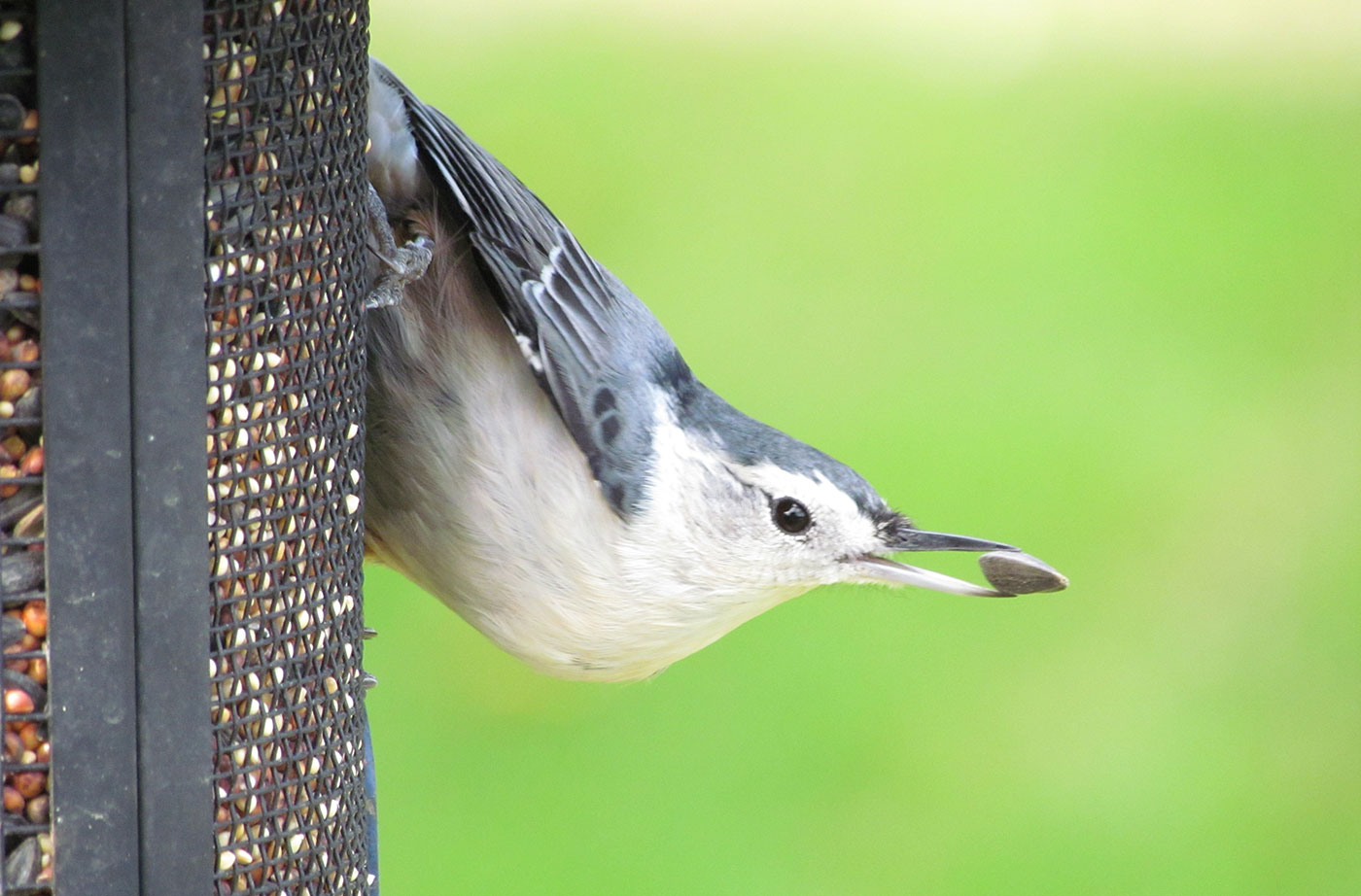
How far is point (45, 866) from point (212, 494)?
1.66 ft

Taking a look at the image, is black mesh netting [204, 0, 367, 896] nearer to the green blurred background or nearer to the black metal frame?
the black metal frame

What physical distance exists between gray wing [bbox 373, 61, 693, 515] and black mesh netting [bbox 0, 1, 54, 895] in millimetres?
1111

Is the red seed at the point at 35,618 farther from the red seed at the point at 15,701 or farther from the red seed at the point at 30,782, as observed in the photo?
the red seed at the point at 30,782

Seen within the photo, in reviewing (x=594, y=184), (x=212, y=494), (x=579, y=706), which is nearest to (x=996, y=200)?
(x=594, y=184)

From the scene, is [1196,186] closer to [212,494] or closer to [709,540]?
[709,540]

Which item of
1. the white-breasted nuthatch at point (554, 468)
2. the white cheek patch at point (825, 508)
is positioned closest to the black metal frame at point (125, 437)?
the white-breasted nuthatch at point (554, 468)

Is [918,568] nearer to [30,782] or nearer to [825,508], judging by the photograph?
[825,508]

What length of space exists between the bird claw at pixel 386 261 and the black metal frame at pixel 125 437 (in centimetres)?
76

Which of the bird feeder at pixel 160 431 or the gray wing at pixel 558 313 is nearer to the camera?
the bird feeder at pixel 160 431

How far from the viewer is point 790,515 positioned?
3.50 meters

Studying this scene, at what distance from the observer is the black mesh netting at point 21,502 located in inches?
89.3

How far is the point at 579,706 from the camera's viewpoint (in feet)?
21.9

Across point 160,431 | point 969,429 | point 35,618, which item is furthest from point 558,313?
point 969,429

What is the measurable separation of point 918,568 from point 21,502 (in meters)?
1.67
